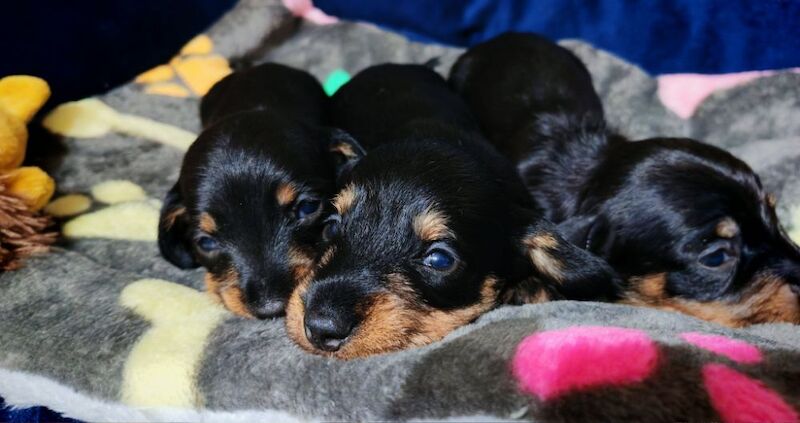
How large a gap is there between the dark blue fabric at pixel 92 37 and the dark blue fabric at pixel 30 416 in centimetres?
184

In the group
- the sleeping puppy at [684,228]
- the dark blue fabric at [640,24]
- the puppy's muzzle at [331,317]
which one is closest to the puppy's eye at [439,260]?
the puppy's muzzle at [331,317]

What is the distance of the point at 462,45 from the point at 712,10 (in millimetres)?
1407

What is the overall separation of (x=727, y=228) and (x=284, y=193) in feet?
4.58

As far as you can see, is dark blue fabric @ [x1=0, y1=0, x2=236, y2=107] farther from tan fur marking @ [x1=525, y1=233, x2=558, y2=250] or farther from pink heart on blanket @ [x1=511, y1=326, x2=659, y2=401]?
pink heart on blanket @ [x1=511, y1=326, x2=659, y2=401]

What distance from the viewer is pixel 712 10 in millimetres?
3547

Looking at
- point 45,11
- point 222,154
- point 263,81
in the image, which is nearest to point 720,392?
point 222,154

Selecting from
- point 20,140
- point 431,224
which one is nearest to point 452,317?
point 431,224

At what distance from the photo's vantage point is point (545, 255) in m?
2.11

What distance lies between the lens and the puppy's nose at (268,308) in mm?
2086

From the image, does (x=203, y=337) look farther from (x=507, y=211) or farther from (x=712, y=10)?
(x=712, y=10)

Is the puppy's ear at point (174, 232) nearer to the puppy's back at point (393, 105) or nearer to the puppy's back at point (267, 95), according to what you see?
the puppy's back at point (267, 95)

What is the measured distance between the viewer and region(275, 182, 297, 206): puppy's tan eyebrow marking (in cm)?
223

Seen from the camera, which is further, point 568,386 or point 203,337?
point 203,337

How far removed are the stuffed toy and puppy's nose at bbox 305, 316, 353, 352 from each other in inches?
46.5
